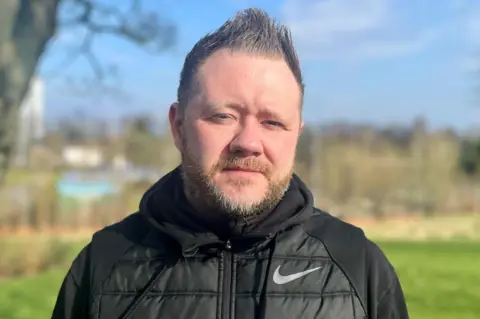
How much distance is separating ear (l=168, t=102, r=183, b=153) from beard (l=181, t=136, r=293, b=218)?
48 millimetres

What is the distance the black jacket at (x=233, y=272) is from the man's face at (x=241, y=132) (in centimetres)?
9

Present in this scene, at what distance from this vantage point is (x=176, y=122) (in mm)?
1739

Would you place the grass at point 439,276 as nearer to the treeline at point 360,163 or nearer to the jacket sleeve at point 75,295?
the treeline at point 360,163

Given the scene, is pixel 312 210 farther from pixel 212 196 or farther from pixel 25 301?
pixel 25 301

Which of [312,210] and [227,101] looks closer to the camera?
[227,101]

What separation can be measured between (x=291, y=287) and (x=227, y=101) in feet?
1.64

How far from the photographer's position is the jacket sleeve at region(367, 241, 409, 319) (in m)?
1.66

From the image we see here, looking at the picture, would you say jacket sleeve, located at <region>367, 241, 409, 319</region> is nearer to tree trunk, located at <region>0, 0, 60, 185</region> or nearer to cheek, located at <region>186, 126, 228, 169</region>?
cheek, located at <region>186, 126, 228, 169</region>

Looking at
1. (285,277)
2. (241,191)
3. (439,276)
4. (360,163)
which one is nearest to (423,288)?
(439,276)

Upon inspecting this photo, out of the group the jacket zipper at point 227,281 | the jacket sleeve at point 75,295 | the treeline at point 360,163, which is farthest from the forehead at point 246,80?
the treeline at point 360,163

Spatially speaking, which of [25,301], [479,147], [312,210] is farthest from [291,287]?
[479,147]

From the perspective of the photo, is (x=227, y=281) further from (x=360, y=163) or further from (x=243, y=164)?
(x=360, y=163)

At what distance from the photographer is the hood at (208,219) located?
1.64m

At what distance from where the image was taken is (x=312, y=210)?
1.76 m
